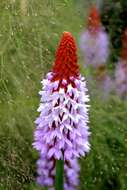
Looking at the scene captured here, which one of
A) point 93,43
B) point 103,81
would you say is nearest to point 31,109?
point 103,81

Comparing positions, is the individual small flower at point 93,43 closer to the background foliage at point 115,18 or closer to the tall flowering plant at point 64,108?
the background foliage at point 115,18

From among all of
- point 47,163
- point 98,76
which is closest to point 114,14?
point 98,76

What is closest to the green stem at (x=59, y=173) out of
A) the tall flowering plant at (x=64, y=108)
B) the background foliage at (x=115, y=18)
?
the tall flowering plant at (x=64, y=108)

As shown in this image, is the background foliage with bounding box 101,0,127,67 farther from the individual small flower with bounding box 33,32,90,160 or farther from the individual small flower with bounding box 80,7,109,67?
the individual small flower with bounding box 33,32,90,160

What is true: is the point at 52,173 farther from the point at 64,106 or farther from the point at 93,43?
the point at 93,43

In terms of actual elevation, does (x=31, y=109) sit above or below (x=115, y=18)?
below

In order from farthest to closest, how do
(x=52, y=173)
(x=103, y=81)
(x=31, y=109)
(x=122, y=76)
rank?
(x=122, y=76) → (x=103, y=81) → (x=31, y=109) → (x=52, y=173)

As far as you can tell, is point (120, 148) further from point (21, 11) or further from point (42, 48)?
point (21, 11)
